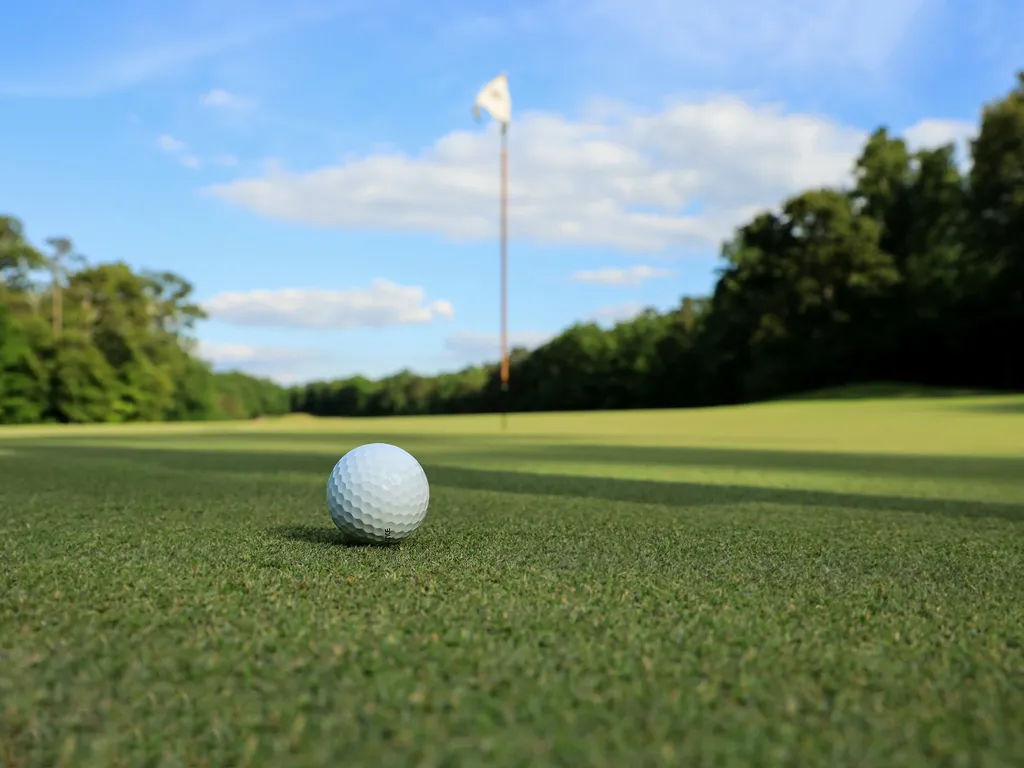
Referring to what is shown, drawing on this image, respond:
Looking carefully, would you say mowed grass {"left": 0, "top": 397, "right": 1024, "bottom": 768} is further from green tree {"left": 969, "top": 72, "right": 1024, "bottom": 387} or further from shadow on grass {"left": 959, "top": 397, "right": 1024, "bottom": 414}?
green tree {"left": 969, "top": 72, "right": 1024, "bottom": 387}

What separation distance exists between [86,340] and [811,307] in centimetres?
3566

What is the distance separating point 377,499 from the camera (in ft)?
11.1

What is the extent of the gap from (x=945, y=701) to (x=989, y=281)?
3601cm

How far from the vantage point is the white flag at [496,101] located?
22000 millimetres

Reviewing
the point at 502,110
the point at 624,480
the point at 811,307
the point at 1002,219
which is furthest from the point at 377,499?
the point at 811,307

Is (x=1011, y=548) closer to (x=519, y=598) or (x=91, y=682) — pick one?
(x=519, y=598)

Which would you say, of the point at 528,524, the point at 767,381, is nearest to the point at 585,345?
the point at 767,381

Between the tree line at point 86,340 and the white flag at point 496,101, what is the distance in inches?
1101

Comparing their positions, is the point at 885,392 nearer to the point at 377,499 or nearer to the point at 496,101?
the point at 496,101

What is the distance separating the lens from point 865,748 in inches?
54.2

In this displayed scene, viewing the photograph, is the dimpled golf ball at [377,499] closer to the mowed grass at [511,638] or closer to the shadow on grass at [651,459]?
the mowed grass at [511,638]

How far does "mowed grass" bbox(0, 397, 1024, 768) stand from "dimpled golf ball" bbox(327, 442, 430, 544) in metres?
0.12

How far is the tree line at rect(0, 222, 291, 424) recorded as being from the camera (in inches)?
1544

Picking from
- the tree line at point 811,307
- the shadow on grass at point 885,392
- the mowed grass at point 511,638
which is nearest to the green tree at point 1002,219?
the tree line at point 811,307
